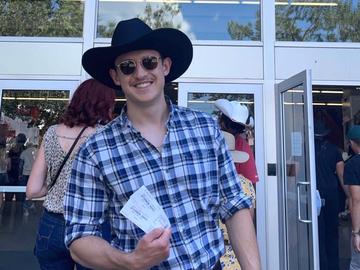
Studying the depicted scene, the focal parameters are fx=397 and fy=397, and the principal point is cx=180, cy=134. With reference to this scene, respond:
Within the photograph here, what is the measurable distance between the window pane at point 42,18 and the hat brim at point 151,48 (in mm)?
3274

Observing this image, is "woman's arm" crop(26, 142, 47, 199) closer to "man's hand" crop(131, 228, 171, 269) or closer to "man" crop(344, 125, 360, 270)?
"man's hand" crop(131, 228, 171, 269)

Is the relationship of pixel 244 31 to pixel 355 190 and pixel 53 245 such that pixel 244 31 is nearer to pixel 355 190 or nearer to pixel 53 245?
pixel 355 190

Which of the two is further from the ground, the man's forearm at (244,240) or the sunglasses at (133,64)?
the sunglasses at (133,64)

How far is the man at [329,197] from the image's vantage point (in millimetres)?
4184

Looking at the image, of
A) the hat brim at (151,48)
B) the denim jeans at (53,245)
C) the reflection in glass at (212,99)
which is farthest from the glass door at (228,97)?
the hat brim at (151,48)

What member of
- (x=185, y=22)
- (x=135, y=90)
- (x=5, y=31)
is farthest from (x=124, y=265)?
(x=5, y=31)

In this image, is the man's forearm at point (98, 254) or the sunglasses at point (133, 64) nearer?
the man's forearm at point (98, 254)

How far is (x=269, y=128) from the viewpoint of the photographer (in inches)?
168

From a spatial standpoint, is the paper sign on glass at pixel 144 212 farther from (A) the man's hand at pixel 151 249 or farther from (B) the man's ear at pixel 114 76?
(B) the man's ear at pixel 114 76

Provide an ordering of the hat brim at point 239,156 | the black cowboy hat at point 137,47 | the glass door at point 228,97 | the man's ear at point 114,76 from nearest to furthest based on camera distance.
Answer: the black cowboy hat at point 137,47 < the man's ear at point 114,76 < the hat brim at point 239,156 < the glass door at point 228,97

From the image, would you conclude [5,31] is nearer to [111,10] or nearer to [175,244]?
[111,10]

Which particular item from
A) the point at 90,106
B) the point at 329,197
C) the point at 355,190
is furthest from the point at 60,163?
the point at 329,197

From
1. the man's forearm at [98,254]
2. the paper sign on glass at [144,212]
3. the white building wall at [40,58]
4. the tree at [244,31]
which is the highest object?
the tree at [244,31]

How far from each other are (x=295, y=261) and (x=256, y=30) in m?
2.57
